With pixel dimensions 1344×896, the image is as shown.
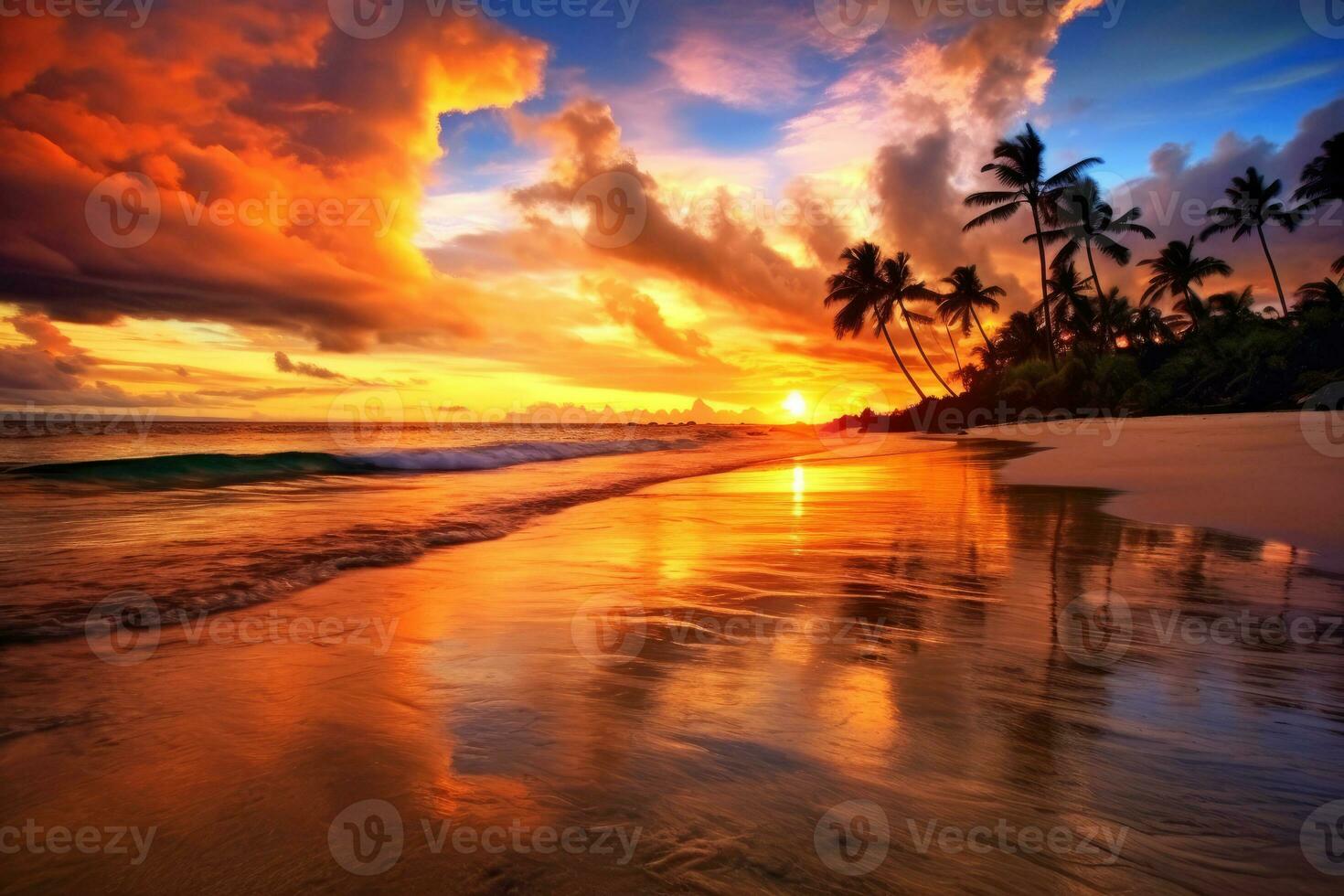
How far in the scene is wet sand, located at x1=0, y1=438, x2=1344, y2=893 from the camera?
5.28ft

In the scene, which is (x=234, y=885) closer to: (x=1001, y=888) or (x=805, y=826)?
(x=805, y=826)

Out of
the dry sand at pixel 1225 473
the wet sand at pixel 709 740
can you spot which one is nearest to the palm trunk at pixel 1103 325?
the dry sand at pixel 1225 473

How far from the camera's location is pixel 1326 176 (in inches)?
1286

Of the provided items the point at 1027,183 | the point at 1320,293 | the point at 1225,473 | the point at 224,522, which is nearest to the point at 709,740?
the point at 224,522

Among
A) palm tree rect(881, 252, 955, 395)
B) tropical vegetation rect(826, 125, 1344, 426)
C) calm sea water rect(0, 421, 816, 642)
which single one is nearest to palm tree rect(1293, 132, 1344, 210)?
tropical vegetation rect(826, 125, 1344, 426)

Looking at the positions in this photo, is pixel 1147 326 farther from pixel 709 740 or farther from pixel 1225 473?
pixel 709 740

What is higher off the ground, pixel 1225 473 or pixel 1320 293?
pixel 1320 293

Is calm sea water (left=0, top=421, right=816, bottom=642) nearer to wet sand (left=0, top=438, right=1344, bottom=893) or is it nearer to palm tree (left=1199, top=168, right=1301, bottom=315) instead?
wet sand (left=0, top=438, right=1344, bottom=893)

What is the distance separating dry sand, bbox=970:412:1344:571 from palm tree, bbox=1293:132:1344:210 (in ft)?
80.4

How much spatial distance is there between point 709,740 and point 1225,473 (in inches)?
444

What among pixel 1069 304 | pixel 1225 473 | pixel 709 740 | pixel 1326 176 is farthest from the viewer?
pixel 1069 304

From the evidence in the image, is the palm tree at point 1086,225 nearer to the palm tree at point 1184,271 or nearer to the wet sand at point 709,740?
the palm tree at point 1184,271

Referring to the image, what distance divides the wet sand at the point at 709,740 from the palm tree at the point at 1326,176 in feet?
138

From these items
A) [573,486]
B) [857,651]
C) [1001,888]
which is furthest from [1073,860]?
[573,486]
